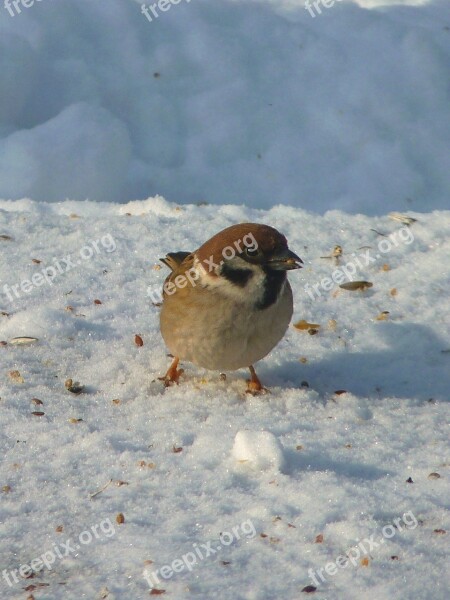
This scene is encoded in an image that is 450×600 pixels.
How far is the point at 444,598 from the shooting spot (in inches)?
98.3

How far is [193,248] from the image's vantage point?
4633 mm

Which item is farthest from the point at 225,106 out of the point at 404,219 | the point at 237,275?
the point at 237,275

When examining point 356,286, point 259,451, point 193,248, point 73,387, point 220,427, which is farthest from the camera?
point 193,248

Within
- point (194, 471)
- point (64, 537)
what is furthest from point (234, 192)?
point (64, 537)

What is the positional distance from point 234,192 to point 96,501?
3.94 meters

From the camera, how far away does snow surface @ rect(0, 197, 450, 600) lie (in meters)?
2.63

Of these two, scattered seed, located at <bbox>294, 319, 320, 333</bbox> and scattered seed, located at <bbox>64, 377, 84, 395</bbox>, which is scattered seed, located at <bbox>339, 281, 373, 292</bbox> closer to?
scattered seed, located at <bbox>294, 319, 320, 333</bbox>

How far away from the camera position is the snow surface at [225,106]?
644 cm

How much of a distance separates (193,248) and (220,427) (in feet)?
4.70

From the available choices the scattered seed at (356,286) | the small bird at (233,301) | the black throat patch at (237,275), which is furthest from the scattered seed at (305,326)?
the black throat patch at (237,275)

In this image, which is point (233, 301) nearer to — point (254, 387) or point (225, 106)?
point (254, 387)

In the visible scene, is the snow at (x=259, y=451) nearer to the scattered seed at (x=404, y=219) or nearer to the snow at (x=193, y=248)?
the snow at (x=193, y=248)

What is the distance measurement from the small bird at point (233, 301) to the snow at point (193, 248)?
0.24 m

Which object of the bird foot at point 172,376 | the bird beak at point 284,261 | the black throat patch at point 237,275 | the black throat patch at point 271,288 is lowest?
the bird foot at point 172,376
